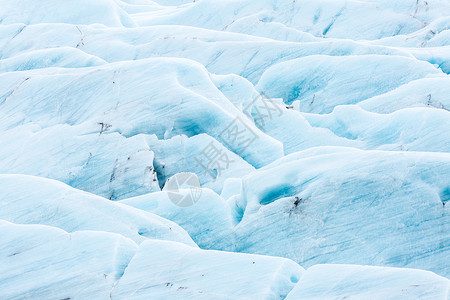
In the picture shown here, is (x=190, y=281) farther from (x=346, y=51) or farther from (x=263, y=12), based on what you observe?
(x=263, y=12)

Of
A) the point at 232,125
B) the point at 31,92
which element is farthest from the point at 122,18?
the point at 232,125

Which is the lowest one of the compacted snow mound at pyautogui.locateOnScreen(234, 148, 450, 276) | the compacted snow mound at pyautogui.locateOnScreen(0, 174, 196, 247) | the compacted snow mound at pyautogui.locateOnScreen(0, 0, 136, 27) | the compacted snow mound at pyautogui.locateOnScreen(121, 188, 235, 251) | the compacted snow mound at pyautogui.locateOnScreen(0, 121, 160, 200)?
the compacted snow mound at pyautogui.locateOnScreen(0, 0, 136, 27)

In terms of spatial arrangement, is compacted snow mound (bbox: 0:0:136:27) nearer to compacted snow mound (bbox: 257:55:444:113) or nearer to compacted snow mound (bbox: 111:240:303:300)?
compacted snow mound (bbox: 257:55:444:113)

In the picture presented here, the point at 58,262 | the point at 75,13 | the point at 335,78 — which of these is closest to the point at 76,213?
the point at 58,262

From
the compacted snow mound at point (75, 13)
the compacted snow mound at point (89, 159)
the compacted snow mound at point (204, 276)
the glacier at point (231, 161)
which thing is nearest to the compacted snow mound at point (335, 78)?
the glacier at point (231, 161)

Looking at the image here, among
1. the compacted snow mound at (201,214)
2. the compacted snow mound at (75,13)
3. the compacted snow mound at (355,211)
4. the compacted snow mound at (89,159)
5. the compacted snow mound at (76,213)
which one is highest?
the compacted snow mound at (355,211)

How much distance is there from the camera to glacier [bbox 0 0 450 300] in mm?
4016

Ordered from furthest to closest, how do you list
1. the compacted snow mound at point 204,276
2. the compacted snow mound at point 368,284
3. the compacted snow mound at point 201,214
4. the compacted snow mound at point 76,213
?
the compacted snow mound at point 201,214 < the compacted snow mound at point 76,213 < the compacted snow mound at point 204,276 < the compacted snow mound at point 368,284

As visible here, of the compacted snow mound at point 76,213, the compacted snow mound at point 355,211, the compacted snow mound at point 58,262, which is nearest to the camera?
the compacted snow mound at point 58,262

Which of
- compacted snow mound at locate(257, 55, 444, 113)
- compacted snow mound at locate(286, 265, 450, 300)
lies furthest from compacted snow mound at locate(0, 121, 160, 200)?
compacted snow mound at locate(257, 55, 444, 113)

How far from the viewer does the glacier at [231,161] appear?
4016mm

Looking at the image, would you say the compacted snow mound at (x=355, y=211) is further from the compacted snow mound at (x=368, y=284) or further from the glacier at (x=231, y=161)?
the compacted snow mound at (x=368, y=284)

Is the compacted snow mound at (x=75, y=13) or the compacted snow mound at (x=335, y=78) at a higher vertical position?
the compacted snow mound at (x=335, y=78)

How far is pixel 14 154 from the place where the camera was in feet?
23.6
